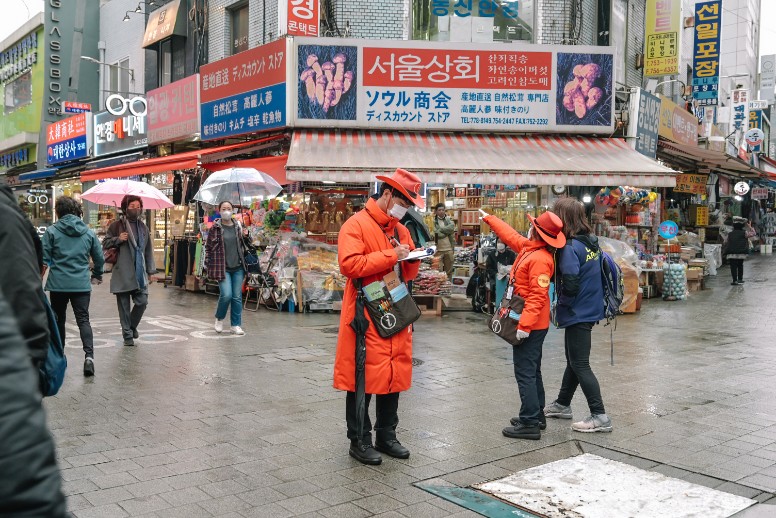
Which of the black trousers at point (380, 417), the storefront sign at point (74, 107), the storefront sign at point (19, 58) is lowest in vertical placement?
the black trousers at point (380, 417)

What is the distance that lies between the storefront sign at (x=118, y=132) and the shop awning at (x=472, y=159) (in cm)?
779

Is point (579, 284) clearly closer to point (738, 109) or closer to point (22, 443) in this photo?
point (22, 443)

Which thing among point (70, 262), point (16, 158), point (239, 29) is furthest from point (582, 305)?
point (16, 158)

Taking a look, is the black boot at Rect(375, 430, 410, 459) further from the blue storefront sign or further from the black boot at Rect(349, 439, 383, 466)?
the blue storefront sign

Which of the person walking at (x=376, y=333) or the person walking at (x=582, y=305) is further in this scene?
the person walking at (x=582, y=305)

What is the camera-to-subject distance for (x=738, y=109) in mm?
30641

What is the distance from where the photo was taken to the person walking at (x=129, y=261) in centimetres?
882

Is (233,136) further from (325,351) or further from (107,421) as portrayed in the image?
(107,421)

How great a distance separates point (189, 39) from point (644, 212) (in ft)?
41.4

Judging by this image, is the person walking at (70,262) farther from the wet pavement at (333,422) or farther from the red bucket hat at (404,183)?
the red bucket hat at (404,183)

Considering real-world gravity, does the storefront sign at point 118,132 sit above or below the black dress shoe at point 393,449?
above

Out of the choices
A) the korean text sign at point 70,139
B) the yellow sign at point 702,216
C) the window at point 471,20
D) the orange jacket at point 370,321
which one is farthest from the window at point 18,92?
the orange jacket at point 370,321

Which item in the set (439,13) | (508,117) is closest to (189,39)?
(439,13)

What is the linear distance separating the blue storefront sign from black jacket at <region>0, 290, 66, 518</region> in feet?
41.1
